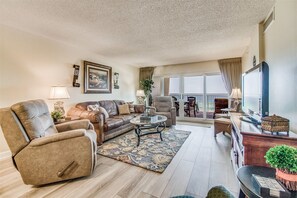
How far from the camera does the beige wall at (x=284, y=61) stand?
1.45 meters

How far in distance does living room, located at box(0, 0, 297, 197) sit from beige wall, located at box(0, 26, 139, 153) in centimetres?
1

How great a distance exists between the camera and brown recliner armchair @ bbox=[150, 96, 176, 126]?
4.66 m

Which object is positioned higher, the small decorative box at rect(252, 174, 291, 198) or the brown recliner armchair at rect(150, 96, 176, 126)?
the brown recliner armchair at rect(150, 96, 176, 126)

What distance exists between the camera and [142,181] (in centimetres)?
190

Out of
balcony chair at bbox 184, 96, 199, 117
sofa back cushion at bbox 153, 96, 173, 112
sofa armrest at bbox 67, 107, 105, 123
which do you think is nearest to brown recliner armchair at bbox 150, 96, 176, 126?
sofa back cushion at bbox 153, 96, 173, 112

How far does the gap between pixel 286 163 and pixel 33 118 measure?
250cm

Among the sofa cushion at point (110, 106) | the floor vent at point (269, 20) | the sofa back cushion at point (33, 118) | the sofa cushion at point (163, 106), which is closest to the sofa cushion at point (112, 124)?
the sofa cushion at point (110, 106)

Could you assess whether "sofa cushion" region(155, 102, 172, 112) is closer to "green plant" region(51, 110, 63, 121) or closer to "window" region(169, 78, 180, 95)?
"window" region(169, 78, 180, 95)

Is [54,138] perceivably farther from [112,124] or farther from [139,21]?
[139,21]

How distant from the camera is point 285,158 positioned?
81 centimetres

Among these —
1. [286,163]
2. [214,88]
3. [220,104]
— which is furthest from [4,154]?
[214,88]

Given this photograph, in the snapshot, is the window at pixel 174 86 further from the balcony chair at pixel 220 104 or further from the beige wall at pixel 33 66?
the beige wall at pixel 33 66

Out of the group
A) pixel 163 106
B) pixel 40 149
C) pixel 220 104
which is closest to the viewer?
pixel 40 149

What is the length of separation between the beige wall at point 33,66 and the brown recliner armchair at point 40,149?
1197 millimetres
